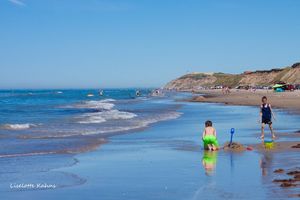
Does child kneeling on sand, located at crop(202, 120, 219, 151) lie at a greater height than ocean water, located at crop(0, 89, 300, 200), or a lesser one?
greater

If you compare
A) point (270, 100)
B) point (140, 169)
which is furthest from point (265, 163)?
point (270, 100)

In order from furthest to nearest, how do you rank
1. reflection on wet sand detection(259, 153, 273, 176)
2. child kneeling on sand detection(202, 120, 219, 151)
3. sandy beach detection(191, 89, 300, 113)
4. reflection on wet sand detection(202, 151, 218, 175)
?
sandy beach detection(191, 89, 300, 113) → child kneeling on sand detection(202, 120, 219, 151) → reflection on wet sand detection(202, 151, 218, 175) → reflection on wet sand detection(259, 153, 273, 176)

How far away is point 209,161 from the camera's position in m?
12.9

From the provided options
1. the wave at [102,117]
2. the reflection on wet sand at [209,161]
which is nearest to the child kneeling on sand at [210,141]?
the reflection on wet sand at [209,161]

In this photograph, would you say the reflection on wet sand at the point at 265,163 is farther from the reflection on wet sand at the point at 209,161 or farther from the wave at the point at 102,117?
the wave at the point at 102,117

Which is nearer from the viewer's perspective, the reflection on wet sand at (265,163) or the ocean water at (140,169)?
the ocean water at (140,169)

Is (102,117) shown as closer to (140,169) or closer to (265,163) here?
(140,169)

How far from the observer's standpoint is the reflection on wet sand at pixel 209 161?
37.6 feet

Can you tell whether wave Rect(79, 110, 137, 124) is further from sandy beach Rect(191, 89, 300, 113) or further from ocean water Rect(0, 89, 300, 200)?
ocean water Rect(0, 89, 300, 200)

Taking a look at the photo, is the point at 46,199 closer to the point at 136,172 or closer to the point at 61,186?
the point at 61,186

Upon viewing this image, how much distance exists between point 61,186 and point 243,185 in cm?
347

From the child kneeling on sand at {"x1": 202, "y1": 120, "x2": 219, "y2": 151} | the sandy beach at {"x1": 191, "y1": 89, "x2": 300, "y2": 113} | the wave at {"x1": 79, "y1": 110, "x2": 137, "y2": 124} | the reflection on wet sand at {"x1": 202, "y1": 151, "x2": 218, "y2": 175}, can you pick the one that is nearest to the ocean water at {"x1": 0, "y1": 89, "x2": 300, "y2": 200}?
the reflection on wet sand at {"x1": 202, "y1": 151, "x2": 218, "y2": 175}

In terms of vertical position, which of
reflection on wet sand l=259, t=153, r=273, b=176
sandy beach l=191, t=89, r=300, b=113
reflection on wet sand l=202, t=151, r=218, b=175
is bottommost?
sandy beach l=191, t=89, r=300, b=113

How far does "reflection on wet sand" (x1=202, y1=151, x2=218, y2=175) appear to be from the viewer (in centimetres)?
1147
